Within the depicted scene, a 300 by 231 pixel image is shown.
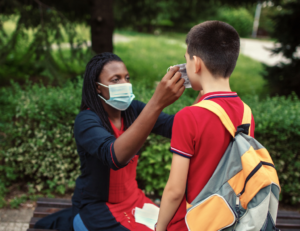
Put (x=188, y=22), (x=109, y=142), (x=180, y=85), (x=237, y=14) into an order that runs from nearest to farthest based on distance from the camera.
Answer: (x=180, y=85)
(x=109, y=142)
(x=188, y=22)
(x=237, y=14)

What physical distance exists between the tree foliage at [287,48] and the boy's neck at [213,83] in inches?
235

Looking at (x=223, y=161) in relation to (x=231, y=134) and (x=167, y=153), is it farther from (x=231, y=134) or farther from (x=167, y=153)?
(x=167, y=153)

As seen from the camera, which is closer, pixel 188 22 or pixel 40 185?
pixel 40 185

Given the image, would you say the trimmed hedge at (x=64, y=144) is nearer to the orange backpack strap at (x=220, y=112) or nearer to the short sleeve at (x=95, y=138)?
the short sleeve at (x=95, y=138)

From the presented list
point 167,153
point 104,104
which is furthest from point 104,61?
point 167,153

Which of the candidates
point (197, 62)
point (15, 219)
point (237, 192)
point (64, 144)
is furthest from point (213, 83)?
point (15, 219)

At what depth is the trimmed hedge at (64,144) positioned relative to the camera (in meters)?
3.42

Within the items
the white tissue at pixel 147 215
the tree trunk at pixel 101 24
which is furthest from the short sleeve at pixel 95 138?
the tree trunk at pixel 101 24

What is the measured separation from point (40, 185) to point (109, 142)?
2.47m

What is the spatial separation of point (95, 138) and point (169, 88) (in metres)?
0.55

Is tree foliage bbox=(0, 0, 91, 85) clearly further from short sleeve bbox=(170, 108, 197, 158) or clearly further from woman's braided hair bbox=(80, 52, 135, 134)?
short sleeve bbox=(170, 108, 197, 158)

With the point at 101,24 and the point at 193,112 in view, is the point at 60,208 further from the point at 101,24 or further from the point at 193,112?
the point at 101,24

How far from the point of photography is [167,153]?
3.39m

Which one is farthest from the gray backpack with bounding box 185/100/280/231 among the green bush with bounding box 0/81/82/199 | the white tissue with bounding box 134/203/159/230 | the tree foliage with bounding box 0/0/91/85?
the tree foliage with bounding box 0/0/91/85
